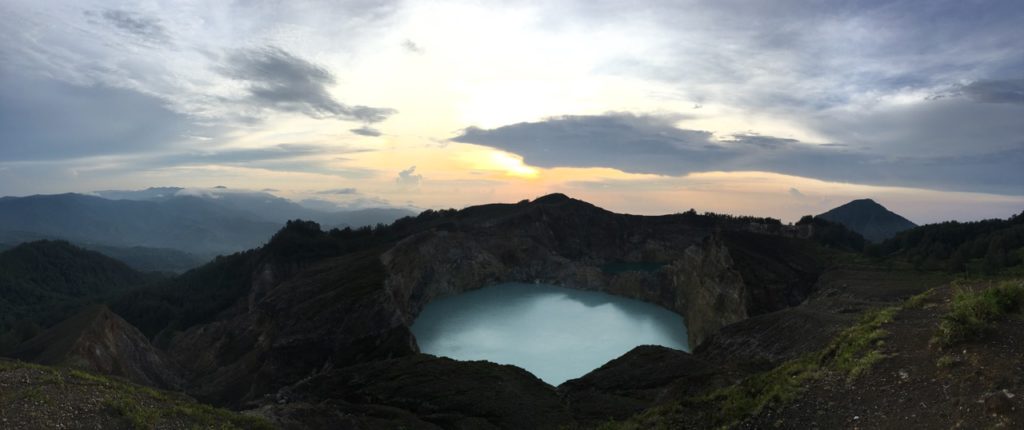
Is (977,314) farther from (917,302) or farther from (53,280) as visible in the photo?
(53,280)

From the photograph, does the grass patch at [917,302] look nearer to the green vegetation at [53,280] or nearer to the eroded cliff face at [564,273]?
the eroded cliff face at [564,273]

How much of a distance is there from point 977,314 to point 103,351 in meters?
62.1

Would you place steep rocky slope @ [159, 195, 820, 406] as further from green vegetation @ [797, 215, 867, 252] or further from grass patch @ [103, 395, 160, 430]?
grass patch @ [103, 395, 160, 430]

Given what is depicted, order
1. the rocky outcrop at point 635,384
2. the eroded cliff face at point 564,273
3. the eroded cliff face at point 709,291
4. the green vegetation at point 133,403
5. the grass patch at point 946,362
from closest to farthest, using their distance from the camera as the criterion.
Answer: the grass patch at point 946,362 < the green vegetation at point 133,403 < the rocky outcrop at point 635,384 < the eroded cliff face at point 709,291 < the eroded cliff face at point 564,273

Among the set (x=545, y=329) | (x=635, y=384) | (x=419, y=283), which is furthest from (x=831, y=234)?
(x=635, y=384)

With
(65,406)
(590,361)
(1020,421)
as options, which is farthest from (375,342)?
(1020,421)

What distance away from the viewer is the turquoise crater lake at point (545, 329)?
58.7 m

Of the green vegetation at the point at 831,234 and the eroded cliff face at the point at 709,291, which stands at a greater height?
the green vegetation at the point at 831,234

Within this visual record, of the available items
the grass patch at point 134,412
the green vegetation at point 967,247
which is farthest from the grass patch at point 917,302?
the green vegetation at point 967,247

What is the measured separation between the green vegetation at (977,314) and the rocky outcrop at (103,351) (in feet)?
182

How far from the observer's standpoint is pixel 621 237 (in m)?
136

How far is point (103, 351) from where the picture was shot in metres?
46.2

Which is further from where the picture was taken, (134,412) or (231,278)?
(231,278)

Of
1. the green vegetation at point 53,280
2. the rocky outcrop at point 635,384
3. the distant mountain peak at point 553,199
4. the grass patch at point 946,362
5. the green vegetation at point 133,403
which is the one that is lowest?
the green vegetation at point 53,280
